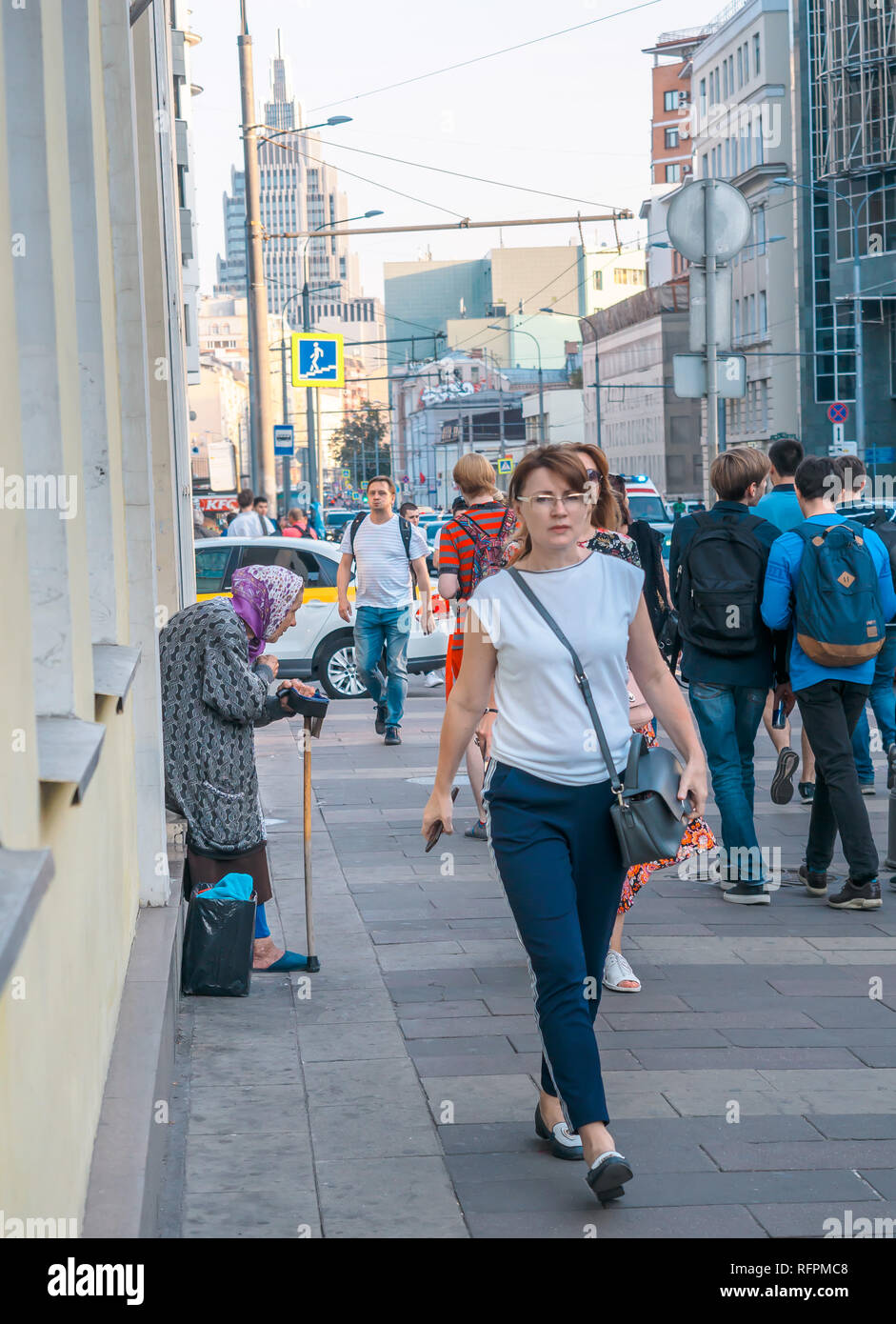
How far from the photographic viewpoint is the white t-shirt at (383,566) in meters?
12.6

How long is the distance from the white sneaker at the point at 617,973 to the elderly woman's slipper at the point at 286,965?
113cm

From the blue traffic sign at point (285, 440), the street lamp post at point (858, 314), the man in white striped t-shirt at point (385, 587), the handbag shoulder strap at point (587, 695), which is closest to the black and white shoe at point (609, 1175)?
the handbag shoulder strap at point (587, 695)

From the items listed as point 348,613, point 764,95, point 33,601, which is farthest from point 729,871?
point 764,95

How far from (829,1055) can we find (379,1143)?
5.06 ft

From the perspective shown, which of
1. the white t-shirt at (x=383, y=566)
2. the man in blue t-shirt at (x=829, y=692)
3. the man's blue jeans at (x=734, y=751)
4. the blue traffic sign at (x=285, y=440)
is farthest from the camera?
the blue traffic sign at (x=285, y=440)

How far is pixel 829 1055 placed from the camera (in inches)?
207

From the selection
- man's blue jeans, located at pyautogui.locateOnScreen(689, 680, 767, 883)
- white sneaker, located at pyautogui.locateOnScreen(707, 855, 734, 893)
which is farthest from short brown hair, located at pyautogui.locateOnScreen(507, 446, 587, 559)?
white sneaker, located at pyautogui.locateOnScreen(707, 855, 734, 893)

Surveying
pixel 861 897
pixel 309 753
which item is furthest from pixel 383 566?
pixel 309 753

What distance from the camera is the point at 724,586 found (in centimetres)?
728

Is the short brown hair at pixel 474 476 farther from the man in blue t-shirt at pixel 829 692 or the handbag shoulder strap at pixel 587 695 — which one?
the handbag shoulder strap at pixel 587 695

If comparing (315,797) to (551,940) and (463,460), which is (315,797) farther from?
(551,940)

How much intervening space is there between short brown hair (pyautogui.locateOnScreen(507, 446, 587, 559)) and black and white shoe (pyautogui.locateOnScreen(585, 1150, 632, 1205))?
5.42ft

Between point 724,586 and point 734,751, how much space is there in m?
0.73

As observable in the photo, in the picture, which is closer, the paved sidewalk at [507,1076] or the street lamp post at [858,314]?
the paved sidewalk at [507,1076]
